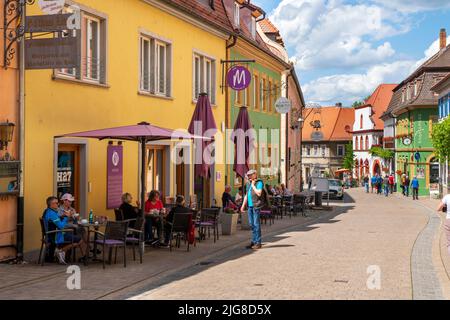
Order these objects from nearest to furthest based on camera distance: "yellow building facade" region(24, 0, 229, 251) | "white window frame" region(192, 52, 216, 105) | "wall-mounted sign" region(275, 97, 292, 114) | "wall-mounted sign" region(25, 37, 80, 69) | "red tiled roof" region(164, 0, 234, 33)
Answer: "wall-mounted sign" region(25, 37, 80, 69)
"yellow building facade" region(24, 0, 229, 251)
"red tiled roof" region(164, 0, 234, 33)
"white window frame" region(192, 52, 216, 105)
"wall-mounted sign" region(275, 97, 292, 114)

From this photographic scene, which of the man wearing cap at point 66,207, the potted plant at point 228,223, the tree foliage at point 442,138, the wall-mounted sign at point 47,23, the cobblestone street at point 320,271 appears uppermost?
the wall-mounted sign at point 47,23

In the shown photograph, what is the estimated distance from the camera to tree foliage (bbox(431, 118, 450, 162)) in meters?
35.0

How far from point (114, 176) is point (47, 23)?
17.4ft

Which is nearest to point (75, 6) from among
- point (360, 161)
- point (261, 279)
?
point (261, 279)

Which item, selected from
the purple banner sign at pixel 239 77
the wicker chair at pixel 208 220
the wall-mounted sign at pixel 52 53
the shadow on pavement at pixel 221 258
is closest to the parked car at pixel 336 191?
the purple banner sign at pixel 239 77

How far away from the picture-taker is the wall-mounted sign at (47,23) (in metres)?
12.0

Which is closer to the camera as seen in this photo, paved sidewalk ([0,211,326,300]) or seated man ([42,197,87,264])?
paved sidewalk ([0,211,326,300])

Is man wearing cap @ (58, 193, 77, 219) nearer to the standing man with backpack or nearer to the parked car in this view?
the standing man with backpack

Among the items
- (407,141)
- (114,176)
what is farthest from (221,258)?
(407,141)

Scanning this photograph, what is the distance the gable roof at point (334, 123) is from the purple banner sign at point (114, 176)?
85.2 meters

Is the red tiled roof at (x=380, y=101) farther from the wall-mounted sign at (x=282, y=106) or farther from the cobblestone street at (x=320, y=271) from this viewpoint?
the cobblestone street at (x=320, y=271)

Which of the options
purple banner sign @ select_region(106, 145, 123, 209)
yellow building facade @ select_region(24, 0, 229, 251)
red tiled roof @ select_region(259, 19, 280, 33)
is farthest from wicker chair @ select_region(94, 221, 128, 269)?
red tiled roof @ select_region(259, 19, 280, 33)

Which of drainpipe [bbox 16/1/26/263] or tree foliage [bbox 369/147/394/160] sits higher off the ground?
tree foliage [bbox 369/147/394/160]

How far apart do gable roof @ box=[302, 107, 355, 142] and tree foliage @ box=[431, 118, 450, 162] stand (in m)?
65.2
